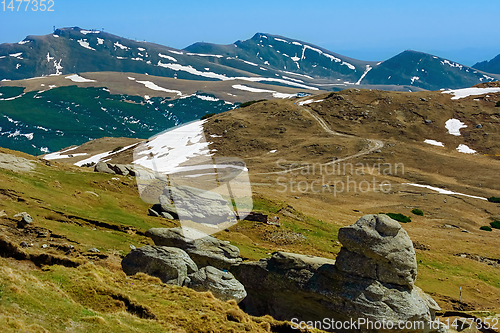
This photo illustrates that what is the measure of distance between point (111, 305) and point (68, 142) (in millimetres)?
190314

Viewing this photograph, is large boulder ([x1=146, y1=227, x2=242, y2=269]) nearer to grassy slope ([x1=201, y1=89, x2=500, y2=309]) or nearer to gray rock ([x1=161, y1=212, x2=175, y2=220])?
grassy slope ([x1=201, y1=89, x2=500, y2=309])

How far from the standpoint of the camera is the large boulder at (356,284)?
20953 mm

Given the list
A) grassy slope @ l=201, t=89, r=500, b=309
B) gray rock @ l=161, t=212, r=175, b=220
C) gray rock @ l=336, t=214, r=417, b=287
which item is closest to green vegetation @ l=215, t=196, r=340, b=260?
grassy slope @ l=201, t=89, r=500, b=309

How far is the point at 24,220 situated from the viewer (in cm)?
2444

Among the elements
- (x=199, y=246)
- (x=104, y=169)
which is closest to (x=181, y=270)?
(x=199, y=246)

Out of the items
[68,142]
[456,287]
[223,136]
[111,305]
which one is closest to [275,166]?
[223,136]

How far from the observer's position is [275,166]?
267 feet

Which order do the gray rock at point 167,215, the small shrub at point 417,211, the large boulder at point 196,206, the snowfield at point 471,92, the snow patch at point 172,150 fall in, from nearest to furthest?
the large boulder at point 196,206, the gray rock at point 167,215, the small shrub at point 417,211, the snow patch at point 172,150, the snowfield at point 471,92

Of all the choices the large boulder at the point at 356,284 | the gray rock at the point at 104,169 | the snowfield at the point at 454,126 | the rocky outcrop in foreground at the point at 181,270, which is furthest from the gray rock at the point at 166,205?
the snowfield at the point at 454,126

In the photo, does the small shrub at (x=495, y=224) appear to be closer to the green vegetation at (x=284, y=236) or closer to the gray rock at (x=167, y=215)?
the green vegetation at (x=284, y=236)

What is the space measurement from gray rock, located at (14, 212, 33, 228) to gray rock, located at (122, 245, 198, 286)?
684cm

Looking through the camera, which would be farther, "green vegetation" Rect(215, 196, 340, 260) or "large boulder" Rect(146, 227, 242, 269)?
"green vegetation" Rect(215, 196, 340, 260)

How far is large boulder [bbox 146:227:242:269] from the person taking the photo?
25.0 meters

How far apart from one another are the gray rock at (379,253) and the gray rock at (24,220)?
58.9ft
